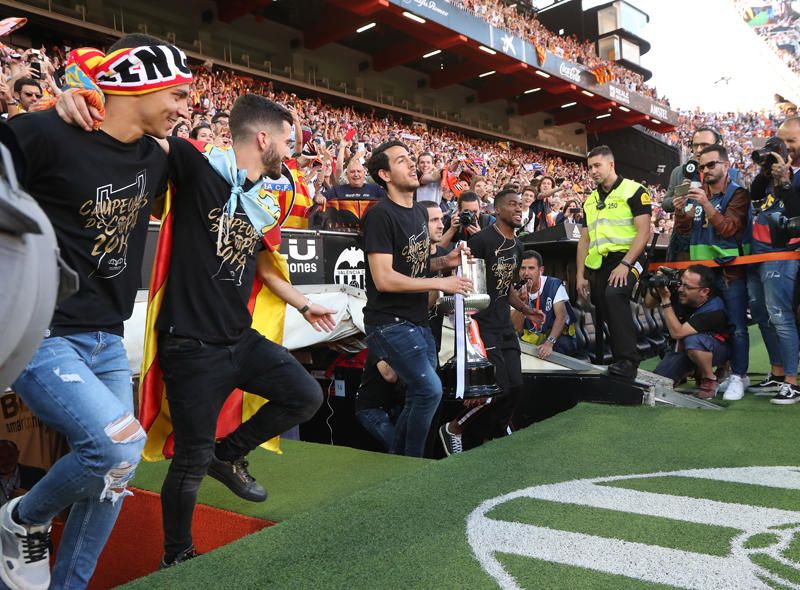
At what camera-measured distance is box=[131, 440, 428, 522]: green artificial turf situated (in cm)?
303

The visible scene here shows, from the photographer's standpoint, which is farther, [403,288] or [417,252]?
[417,252]

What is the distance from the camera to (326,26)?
2162cm

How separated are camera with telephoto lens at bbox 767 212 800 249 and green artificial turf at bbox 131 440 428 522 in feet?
10.1

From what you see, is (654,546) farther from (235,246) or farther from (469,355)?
(469,355)

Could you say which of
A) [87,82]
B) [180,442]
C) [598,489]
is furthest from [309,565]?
[87,82]

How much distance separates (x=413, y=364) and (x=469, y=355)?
583 mm

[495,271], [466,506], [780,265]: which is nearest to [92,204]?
[466,506]

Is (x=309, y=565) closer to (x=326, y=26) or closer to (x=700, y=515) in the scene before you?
(x=700, y=515)

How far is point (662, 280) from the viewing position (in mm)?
5102

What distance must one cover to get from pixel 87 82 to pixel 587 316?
21.4 ft

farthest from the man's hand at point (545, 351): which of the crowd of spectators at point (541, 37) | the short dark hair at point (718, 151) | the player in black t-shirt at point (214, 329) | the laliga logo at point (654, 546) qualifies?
the crowd of spectators at point (541, 37)

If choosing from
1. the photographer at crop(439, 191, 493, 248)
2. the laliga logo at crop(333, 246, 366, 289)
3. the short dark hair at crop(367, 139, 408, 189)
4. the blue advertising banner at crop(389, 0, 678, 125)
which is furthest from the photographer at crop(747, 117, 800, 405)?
the blue advertising banner at crop(389, 0, 678, 125)

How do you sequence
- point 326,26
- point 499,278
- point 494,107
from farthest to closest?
point 494,107 → point 326,26 → point 499,278

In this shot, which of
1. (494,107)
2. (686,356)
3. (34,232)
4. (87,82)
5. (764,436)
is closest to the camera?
(34,232)
